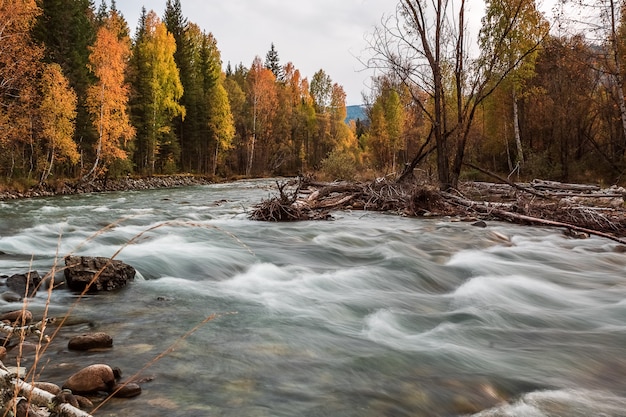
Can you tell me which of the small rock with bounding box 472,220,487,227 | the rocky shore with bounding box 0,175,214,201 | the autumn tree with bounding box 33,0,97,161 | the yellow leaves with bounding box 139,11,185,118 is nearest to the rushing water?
the small rock with bounding box 472,220,487,227

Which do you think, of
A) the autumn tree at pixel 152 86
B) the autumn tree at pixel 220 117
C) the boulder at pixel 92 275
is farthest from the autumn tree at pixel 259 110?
the boulder at pixel 92 275

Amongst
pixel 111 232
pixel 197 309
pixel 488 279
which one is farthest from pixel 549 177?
pixel 197 309

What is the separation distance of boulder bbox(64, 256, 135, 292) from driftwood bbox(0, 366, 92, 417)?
301 centimetres

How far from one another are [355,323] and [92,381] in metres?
2.46

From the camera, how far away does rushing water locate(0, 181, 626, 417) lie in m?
2.73

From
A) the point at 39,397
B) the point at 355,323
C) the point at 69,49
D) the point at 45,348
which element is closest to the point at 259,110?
the point at 69,49

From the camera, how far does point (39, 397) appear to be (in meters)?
1.72

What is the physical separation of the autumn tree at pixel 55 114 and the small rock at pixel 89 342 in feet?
68.6

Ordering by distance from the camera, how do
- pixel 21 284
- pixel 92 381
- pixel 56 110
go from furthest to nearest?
1. pixel 56 110
2. pixel 21 284
3. pixel 92 381

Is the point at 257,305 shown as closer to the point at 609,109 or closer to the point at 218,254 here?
the point at 218,254

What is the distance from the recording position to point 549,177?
2480 cm

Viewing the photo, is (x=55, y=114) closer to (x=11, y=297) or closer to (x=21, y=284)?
(x=21, y=284)

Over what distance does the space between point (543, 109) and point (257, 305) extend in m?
29.4

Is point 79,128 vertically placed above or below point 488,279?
above
